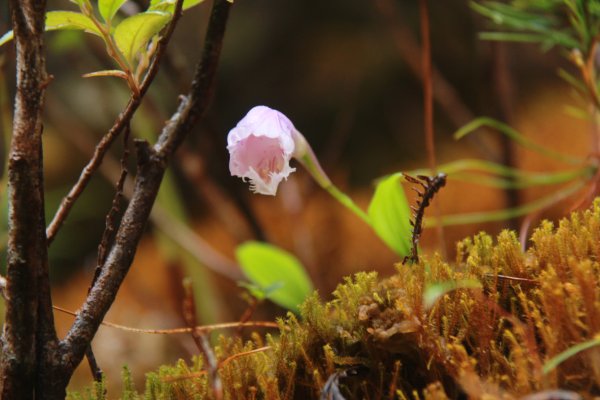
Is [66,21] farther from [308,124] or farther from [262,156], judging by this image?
[308,124]

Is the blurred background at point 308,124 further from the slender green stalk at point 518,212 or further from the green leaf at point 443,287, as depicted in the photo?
the green leaf at point 443,287

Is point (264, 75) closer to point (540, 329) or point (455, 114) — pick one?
point (455, 114)

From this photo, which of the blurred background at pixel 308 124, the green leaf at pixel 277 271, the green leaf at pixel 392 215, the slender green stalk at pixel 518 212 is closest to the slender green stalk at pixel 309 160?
the green leaf at pixel 392 215

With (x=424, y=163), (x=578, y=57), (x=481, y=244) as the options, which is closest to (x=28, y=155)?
(x=481, y=244)

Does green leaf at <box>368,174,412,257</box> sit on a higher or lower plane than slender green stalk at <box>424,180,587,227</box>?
lower

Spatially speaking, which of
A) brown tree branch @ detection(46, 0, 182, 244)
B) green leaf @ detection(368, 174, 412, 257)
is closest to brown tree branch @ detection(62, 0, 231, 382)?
brown tree branch @ detection(46, 0, 182, 244)

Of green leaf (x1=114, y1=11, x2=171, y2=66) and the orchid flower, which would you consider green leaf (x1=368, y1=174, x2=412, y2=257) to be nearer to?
the orchid flower

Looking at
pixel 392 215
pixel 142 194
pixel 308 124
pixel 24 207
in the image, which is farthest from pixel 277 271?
pixel 308 124
